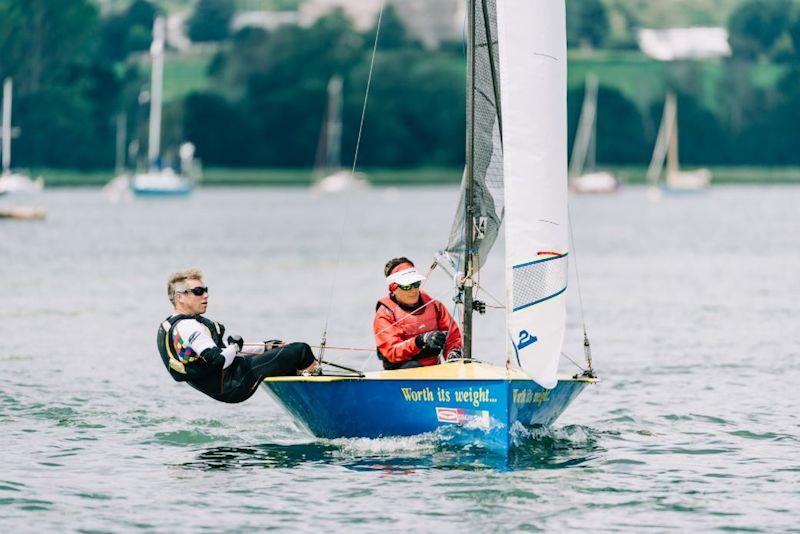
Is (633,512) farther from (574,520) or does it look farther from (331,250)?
(331,250)

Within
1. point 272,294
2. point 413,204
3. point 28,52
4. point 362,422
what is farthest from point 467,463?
point 28,52

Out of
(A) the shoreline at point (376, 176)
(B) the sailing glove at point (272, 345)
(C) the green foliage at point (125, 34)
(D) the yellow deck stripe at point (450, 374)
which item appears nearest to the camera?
(D) the yellow deck stripe at point (450, 374)

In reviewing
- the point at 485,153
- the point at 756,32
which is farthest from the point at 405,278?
the point at 756,32

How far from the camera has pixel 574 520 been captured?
14422 mm

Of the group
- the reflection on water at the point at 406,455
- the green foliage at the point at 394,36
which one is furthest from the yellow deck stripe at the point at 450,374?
the green foliage at the point at 394,36

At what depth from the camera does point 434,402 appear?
15.8 meters

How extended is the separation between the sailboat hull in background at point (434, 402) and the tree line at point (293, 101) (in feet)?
396

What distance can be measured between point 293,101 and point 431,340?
13323 cm

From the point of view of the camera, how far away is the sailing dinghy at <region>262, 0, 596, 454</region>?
1520 centimetres

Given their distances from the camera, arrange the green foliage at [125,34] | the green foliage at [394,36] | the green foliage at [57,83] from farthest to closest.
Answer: the green foliage at [394,36] → the green foliage at [125,34] → the green foliage at [57,83]

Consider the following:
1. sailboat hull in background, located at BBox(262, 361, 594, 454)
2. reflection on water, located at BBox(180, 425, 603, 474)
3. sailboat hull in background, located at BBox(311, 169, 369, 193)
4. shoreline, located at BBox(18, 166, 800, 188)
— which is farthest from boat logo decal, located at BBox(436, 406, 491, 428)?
shoreline, located at BBox(18, 166, 800, 188)

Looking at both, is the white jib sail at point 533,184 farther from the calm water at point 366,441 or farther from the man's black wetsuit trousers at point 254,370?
the man's black wetsuit trousers at point 254,370

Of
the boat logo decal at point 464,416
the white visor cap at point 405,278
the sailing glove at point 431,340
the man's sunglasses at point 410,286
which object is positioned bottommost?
the boat logo decal at point 464,416

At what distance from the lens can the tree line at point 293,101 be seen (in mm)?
142625
